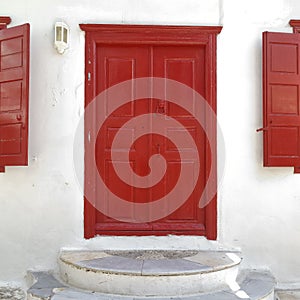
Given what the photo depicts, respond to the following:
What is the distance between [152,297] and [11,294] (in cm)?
164

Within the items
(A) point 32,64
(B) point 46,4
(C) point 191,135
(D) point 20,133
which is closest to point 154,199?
(C) point 191,135

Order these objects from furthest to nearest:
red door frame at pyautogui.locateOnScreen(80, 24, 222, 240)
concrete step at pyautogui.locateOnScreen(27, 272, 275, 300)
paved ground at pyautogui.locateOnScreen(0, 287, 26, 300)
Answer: red door frame at pyautogui.locateOnScreen(80, 24, 222, 240)
paved ground at pyautogui.locateOnScreen(0, 287, 26, 300)
concrete step at pyautogui.locateOnScreen(27, 272, 275, 300)

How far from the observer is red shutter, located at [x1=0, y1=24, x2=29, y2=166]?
14.9ft

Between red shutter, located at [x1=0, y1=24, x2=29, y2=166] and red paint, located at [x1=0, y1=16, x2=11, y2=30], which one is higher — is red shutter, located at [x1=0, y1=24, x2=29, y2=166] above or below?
below

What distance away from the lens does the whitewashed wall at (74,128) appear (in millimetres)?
4691

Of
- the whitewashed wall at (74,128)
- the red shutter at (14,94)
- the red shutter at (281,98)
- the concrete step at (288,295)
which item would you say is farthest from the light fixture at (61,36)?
the concrete step at (288,295)

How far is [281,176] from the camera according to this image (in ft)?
15.6

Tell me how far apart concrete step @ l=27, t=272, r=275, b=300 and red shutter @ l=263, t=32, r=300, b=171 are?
1.22 metres

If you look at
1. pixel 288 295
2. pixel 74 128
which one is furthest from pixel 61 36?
pixel 288 295

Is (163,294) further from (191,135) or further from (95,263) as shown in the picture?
(191,135)

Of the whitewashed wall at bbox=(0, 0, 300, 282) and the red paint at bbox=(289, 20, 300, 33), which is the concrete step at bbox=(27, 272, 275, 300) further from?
the red paint at bbox=(289, 20, 300, 33)

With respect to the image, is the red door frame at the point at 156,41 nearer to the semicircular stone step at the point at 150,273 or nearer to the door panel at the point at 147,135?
the door panel at the point at 147,135

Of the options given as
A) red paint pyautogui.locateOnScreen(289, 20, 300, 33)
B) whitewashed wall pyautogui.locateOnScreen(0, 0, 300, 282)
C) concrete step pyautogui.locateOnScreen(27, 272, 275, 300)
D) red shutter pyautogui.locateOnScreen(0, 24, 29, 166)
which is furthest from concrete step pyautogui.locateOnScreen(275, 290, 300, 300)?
red shutter pyautogui.locateOnScreen(0, 24, 29, 166)

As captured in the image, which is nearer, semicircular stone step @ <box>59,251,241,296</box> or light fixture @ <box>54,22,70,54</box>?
semicircular stone step @ <box>59,251,241,296</box>
